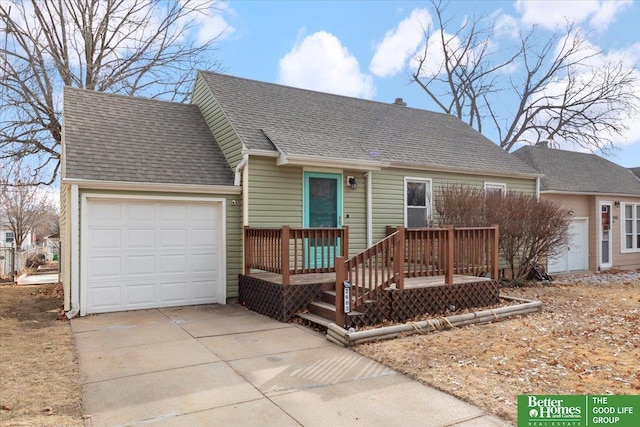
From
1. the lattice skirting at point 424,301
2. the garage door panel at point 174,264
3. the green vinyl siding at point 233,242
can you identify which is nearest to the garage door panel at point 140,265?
the garage door panel at point 174,264

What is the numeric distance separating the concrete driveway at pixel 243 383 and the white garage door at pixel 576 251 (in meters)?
11.4

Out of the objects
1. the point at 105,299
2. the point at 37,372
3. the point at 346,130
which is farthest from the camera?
the point at 346,130

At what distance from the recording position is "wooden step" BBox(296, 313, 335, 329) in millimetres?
6336

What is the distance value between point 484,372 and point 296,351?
2.19 meters

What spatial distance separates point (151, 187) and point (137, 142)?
1.46 m

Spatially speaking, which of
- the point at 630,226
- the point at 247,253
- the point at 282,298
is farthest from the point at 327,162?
the point at 630,226

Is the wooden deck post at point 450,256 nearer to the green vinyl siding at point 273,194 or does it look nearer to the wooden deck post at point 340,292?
the wooden deck post at point 340,292

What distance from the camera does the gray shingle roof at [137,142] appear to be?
793 centimetres

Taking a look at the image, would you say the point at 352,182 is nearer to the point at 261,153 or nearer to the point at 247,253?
the point at 261,153

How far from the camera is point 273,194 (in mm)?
8758

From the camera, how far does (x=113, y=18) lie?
650 inches

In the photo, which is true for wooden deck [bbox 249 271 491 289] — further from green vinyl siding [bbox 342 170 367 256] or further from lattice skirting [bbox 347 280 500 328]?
green vinyl siding [bbox 342 170 367 256]

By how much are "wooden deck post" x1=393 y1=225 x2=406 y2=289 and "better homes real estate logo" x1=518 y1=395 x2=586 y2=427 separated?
2.87 metres

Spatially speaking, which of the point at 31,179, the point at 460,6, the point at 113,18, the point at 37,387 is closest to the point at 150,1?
the point at 113,18
